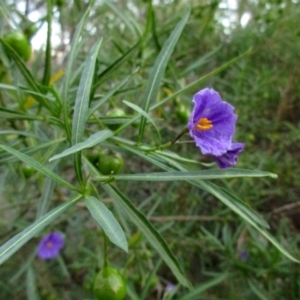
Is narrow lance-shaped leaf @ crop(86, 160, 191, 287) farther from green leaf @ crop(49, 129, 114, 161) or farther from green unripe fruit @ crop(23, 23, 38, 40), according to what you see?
green unripe fruit @ crop(23, 23, 38, 40)

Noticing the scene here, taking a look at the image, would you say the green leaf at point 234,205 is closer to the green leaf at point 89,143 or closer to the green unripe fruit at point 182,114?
the green leaf at point 89,143

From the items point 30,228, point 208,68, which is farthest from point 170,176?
point 208,68

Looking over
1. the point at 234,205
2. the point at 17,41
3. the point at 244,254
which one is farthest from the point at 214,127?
the point at 244,254

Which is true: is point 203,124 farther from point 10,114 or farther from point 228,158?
point 10,114

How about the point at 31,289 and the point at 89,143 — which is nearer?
the point at 89,143

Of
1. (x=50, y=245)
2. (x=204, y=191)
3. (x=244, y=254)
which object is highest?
(x=50, y=245)

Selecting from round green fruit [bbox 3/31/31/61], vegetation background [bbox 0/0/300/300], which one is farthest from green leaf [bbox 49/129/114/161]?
vegetation background [bbox 0/0/300/300]

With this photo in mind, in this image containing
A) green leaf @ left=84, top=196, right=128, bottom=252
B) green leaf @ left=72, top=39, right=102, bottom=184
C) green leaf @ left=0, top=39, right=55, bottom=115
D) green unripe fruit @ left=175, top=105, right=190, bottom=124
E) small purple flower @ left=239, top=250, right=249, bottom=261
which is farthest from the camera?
small purple flower @ left=239, top=250, right=249, bottom=261

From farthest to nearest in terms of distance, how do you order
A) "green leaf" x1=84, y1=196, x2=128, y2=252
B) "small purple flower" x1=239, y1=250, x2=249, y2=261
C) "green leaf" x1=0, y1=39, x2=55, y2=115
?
"small purple flower" x1=239, y1=250, x2=249, y2=261 → "green leaf" x1=0, y1=39, x2=55, y2=115 → "green leaf" x1=84, y1=196, x2=128, y2=252
